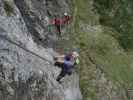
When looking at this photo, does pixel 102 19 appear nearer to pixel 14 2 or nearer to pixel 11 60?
pixel 14 2

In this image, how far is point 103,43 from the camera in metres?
21.8

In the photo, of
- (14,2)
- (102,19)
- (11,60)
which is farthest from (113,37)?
(11,60)

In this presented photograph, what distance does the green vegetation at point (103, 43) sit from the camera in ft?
65.7

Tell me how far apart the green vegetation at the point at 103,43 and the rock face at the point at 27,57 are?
9.22 feet

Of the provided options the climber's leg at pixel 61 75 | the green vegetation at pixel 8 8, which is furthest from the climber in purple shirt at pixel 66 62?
the green vegetation at pixel 8 8

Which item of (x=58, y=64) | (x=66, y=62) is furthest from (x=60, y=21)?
(x=66, y=62)

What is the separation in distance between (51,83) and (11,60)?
2045 mm

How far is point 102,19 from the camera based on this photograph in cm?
2341

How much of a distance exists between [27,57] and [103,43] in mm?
7940

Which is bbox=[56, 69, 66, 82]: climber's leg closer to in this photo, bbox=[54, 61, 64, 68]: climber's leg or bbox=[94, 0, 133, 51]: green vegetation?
bbox=[54, 61, 64, 68]: climber's leg

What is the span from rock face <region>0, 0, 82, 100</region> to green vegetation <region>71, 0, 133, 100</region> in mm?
2809

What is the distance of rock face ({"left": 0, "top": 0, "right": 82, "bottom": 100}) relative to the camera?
14109 millimetres

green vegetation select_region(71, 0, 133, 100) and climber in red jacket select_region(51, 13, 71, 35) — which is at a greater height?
climber in red jacket select_region(51, 13, 71, 35)

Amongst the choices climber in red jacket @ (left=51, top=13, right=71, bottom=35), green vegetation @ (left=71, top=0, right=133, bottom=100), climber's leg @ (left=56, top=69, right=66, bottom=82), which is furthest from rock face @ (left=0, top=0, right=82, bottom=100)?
green vegetation @ (left=71, top=0, right=133, bottom=100)
